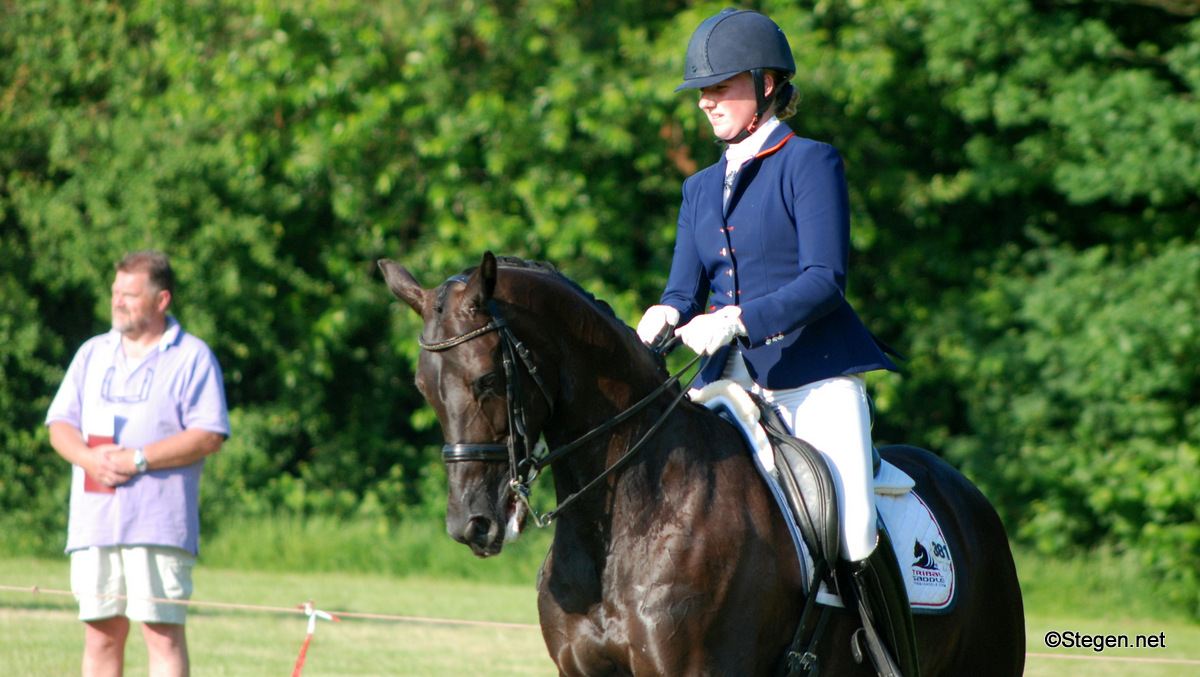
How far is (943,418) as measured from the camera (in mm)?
13820

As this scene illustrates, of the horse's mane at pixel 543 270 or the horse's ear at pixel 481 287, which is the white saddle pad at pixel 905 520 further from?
the horse's ear at pixel 481 287

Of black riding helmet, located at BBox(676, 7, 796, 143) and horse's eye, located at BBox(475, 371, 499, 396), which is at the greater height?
black riding helmet, located at BBox(676, 7, 796, 143)

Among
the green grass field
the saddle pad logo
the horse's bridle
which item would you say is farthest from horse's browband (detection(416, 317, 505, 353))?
the green grass field

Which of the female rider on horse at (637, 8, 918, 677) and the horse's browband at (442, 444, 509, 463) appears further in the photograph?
the female rider on horse at (637, 8, 918, 677)

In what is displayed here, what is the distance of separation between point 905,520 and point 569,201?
8.63m

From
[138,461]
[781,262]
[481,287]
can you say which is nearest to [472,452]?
[481,287]

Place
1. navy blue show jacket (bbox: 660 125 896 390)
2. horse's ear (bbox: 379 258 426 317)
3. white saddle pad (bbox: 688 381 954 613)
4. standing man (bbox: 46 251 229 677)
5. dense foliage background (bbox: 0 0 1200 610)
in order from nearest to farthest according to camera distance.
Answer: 1. horse's ear (bbox: 379 258 426 317)
2. navy blue show jacket (bbox: 660 125 896 390)
3. white saddle pad (bbox: 688 381 954 613)
4. standing man (bbox: 46 251 229 677)
5. dense foliage background (bbox: 0 0 1200 610)

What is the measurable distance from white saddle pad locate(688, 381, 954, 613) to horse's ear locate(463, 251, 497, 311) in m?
0.95

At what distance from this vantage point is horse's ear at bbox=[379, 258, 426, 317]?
9.78 ft

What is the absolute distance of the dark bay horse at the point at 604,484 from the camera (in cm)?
279

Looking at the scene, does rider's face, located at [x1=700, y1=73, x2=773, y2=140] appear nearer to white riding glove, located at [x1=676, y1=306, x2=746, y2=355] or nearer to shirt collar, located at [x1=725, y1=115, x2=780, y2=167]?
shirt collar, located at [x1=725, y1=115, x2=780, y2=167]

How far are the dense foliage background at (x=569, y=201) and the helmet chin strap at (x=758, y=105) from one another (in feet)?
25.2

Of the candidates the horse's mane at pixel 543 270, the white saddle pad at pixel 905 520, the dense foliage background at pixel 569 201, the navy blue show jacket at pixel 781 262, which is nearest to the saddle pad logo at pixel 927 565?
the white saddle pad at pixel 905 520

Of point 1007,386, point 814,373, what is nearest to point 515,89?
point 1007,386
